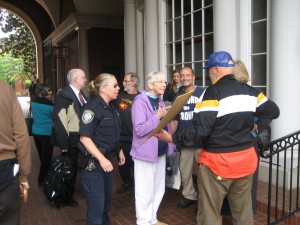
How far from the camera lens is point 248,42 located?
5.14 m

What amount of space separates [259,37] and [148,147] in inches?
109

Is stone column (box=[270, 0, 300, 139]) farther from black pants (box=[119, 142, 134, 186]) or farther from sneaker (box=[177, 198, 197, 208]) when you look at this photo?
black pants (box=[119, 142, 134, 186])

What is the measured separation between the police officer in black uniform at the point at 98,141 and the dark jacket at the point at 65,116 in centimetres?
124

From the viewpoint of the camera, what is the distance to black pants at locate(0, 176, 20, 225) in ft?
8.79

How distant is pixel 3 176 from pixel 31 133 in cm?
317

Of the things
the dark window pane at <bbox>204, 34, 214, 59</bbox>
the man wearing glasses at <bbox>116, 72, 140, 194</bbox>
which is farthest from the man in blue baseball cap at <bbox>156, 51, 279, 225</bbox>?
the dark window pane at <bbox>204, 34, 214, 59</bbox>

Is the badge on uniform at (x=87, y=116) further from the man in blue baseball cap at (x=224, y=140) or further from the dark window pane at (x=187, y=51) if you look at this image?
the dark window pane at (x=187, y=51)

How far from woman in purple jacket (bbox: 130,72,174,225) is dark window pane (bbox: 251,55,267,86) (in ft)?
7.20

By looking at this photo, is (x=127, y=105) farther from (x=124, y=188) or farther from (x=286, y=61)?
(x=286, y=61)

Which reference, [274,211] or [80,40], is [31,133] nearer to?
[274,211]

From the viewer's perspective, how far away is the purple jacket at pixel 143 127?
3.32m

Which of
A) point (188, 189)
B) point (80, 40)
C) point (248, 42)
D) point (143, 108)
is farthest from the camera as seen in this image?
point (80, 40)

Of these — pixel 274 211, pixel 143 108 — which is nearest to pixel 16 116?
pixel 143 108

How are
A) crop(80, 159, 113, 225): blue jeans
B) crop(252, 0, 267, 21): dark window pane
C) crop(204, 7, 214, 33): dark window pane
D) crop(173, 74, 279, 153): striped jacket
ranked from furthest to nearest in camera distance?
1. crop(204, 7, 214, 33): dark window pane
2. crop(252, 0, 267, 21): dark window pane
3. crop(80, 159, 113, 225): blue jeans
4. crop(173, 74, 279, 153): striped jacket
